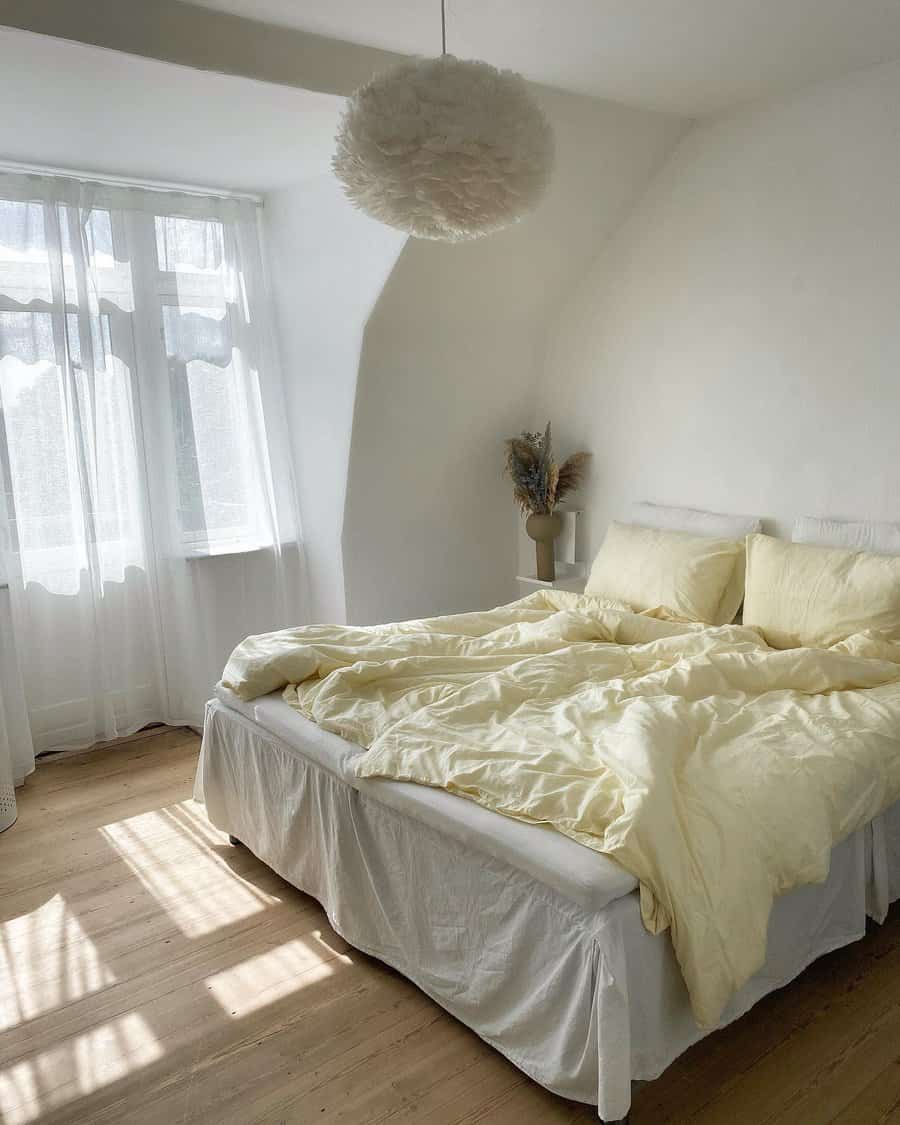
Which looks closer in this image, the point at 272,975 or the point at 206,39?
the point at 272,975

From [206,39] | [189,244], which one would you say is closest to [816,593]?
[206,39]

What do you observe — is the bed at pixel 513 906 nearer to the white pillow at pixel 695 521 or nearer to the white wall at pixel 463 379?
the white pillow at pixel 695 521

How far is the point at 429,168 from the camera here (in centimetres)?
188

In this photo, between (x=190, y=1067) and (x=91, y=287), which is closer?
(x=190, y=1067)

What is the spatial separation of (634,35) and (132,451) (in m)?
2.54

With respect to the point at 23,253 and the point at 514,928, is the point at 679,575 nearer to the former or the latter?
the point at 514,928

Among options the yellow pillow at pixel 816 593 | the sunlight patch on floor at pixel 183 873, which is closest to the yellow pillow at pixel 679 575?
the yellow pillow at pixel 816 593

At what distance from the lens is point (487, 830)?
207cm

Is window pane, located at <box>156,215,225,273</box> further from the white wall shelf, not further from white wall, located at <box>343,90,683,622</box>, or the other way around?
the white wall shelf

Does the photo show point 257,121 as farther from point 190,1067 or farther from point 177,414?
point 190,1067

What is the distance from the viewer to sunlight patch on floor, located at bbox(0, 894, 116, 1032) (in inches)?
95.7

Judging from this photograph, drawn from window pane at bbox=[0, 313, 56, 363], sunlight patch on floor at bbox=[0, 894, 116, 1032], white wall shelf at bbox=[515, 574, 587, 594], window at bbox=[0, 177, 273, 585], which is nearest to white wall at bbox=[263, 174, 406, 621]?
window at bbox=[0, 177, 273, 585]

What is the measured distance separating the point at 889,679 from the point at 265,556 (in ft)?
9.11

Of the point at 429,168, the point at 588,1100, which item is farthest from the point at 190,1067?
the point at 429,168
